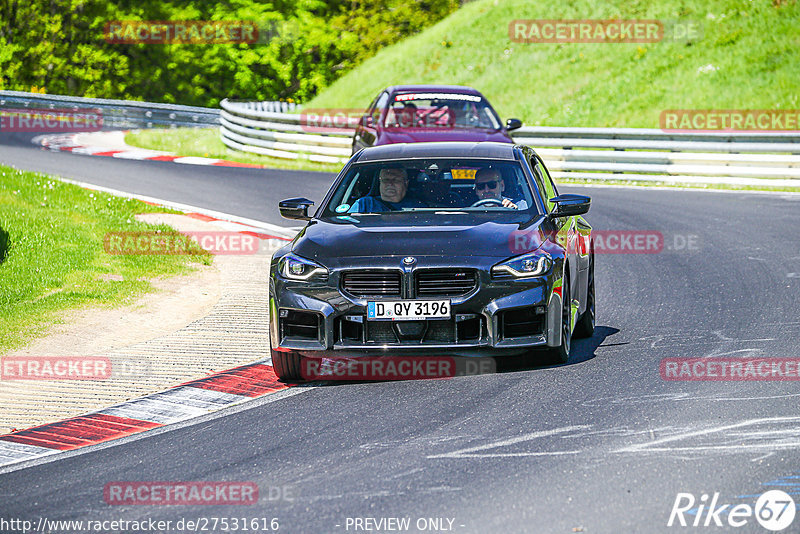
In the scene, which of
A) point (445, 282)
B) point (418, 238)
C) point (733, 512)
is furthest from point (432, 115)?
point (733, 512)

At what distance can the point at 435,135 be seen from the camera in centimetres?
1900

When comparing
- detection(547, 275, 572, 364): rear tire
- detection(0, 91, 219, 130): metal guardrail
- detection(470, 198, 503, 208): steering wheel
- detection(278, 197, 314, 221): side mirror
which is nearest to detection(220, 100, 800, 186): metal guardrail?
detection(0, 91, 219, 130): metal guardrail

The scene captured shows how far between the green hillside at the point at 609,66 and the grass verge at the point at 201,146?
27.5 feet

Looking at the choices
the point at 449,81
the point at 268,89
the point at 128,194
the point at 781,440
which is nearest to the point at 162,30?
the point at 268,89

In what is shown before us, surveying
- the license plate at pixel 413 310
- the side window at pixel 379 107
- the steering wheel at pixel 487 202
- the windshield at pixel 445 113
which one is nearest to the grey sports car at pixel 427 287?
the license plate at pixel 413 310

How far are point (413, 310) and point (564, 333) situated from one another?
3.96ft

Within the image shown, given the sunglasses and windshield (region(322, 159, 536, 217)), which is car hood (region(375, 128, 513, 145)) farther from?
the sunglasses

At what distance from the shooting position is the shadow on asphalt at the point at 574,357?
907cm

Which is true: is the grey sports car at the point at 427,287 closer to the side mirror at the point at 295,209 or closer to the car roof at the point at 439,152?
the side mirror at the point at 295,209

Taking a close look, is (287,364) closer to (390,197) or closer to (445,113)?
(390,197)

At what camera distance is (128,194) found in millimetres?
Result: 20984

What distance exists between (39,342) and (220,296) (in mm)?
2613

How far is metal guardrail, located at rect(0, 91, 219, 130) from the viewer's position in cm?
4028

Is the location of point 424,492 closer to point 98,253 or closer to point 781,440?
point 781,440
